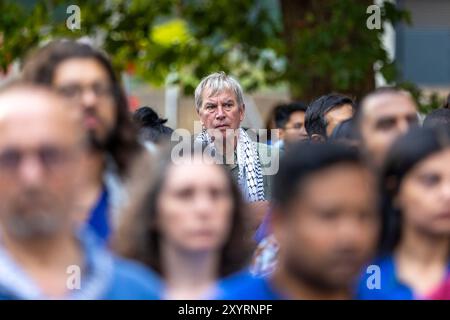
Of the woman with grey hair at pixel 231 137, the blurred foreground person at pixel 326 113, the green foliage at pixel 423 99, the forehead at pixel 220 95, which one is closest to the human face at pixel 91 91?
the woman with grey hair at pixel 231 137

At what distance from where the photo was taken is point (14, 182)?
372 cm

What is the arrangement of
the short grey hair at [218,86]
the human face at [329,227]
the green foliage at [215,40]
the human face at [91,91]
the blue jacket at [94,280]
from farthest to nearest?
1. the green foliage at [215,40]
2. the short grey hair at [218,86]
3. the human face at [91,91]
4. the human face at [329,227]
5. the blue jacket at [94,280]

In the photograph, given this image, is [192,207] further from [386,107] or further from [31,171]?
[386,107]

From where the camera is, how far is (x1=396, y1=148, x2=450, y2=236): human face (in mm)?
4281

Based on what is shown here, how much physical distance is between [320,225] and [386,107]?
3.91ft

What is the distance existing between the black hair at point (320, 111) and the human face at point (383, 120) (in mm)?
2581

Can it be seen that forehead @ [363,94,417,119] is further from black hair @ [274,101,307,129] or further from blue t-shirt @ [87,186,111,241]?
black hair @ [274,101,307,129]

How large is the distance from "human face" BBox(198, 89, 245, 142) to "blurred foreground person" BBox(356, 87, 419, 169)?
9.13ft

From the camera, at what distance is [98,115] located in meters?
4.83

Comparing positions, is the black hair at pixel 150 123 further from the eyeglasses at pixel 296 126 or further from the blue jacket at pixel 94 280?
the blue jacket at pixel 94 280

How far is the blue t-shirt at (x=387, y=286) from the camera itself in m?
4.33

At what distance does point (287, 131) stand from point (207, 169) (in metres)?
6.31

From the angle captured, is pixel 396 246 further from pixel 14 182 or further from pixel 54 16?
pixel 54 16

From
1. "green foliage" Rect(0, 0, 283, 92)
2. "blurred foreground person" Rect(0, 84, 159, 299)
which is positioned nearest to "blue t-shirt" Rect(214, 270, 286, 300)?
"blurred foreground person" Rect(0, 84, 159, 299)
